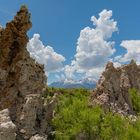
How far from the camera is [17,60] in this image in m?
40.6

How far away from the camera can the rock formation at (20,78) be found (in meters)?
39.1

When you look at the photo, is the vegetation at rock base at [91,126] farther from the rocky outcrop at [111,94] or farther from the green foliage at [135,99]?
the green foliage at [135,99]

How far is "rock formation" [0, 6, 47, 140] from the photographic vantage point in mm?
39125

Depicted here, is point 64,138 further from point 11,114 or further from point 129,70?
point 129,70

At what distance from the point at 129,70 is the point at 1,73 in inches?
1952

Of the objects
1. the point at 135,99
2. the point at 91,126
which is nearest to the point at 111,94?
the point at 91,126

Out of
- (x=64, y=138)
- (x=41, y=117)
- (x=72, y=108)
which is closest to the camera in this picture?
(x=41, y=117)

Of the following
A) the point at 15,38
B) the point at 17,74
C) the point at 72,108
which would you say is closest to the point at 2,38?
the point at 15,38

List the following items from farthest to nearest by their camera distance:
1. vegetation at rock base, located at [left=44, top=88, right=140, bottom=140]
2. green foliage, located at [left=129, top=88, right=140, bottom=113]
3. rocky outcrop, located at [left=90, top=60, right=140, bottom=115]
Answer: green foliage, located at [left=129, top=88, right=140, bottom=113]
rocky outcrop, located at [left=90, top=60, right=140, bottom=115]
vegetation at rock base, located at [left=44, top=88, right=140, bottom=140]

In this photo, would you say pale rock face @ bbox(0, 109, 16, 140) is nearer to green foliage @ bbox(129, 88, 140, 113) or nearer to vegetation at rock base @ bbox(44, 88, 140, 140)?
vegetation at rock base @ bbox(44, 88, 140, 140)

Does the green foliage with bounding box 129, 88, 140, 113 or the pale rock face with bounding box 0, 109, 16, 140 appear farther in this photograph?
the green foliage with bounding box 129, 88, 140, 113

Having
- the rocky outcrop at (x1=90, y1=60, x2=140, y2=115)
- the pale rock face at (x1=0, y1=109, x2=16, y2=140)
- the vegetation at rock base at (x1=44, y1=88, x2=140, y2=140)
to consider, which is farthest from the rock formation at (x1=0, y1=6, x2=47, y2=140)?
the rocky outcrop at (x1=90, y1=60, x2=140, y2=115)

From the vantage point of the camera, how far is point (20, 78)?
40469 millimetres

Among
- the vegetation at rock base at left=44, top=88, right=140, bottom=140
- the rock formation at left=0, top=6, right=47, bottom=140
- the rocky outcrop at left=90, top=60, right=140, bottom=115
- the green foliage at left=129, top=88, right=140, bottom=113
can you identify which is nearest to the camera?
the rock formation at left=0, top=6, right=47, bottom=140
